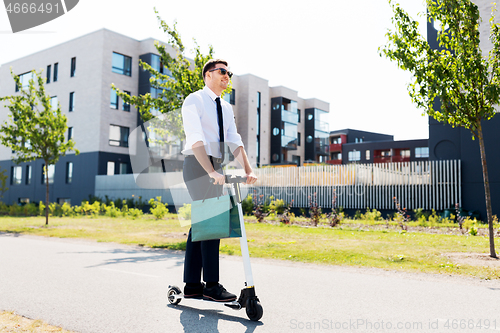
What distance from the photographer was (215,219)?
3.44 meters

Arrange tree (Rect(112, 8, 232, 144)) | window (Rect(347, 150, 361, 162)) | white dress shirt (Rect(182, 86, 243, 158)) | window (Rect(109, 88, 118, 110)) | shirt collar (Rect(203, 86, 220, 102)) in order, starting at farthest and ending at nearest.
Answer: window (Rect(347, 150, 361, 162)) < window (Rect(109, 88, 118, 110)) < tree (Rect(112, 8, 232, 144)) < shirt collar (Rect(203, 86, 220, 102)) < white dress shirt (Rect(182, 86, 243, 158))

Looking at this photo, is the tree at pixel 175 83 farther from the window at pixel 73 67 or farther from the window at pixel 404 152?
the window at pixel 404 152

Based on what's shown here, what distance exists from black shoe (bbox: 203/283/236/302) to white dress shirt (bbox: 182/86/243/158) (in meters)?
1.24

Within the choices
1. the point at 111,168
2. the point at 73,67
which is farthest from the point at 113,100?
the point at 111,168

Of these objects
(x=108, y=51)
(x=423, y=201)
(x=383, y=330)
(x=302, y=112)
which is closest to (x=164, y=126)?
(x=383, y=330)

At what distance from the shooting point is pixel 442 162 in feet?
56.6

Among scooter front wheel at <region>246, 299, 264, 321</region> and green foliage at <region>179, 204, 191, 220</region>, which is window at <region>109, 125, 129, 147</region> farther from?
scooter front wheel at <region>246, 299, 264, 321</region>

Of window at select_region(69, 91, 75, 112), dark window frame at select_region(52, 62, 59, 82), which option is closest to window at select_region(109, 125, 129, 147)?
window at select_region(69, 91, 75, 112)

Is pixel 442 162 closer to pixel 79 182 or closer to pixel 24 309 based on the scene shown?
pixel 24 309

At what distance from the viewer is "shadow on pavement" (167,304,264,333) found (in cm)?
334

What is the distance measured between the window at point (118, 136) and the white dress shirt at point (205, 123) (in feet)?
98.9

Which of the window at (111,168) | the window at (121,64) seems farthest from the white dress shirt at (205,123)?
the window at (121,64)

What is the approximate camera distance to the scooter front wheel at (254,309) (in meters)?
3.45

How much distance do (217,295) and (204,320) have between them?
240mm
